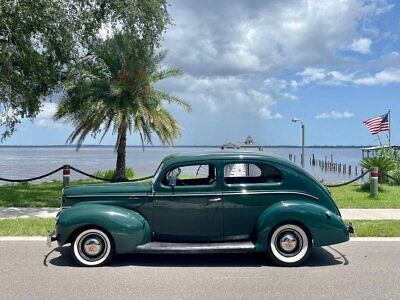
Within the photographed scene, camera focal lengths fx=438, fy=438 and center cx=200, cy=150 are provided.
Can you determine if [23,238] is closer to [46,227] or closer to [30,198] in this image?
[46,227]

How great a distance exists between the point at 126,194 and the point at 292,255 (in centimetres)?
254

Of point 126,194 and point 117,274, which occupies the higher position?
point 126,194

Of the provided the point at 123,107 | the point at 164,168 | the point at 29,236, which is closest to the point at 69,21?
the point at 123,107

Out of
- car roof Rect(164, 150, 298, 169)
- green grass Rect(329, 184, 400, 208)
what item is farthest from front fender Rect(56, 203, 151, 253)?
green grass Rect(329, 184, 400, 208)

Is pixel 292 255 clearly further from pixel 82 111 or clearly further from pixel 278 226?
pixel 82 111

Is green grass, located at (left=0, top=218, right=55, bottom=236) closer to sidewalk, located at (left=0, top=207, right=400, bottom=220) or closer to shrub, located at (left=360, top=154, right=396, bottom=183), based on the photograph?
Answer: sidewalk, located at (left=0, top=207, right=400, bottom=220)

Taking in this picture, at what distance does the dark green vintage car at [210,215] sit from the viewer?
6.14m

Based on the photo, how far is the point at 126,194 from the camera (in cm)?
639

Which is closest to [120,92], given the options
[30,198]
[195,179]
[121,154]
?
[121,154]

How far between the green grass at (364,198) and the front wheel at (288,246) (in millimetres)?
5961

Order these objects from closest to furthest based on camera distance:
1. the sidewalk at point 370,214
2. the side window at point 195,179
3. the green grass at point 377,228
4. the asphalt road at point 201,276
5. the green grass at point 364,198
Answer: the asphalt road at point 201,276 < the side window at point 195,179 < the green grass at point 377,228 < the sidewalk at point 370,214 < the green grass at point 364,198

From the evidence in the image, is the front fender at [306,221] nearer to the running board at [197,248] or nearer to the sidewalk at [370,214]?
the running board at [197,248]

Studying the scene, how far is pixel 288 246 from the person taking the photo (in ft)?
20.5

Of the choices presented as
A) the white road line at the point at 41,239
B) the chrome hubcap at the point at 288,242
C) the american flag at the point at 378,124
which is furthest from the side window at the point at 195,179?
the american flag at the point at 378,124
